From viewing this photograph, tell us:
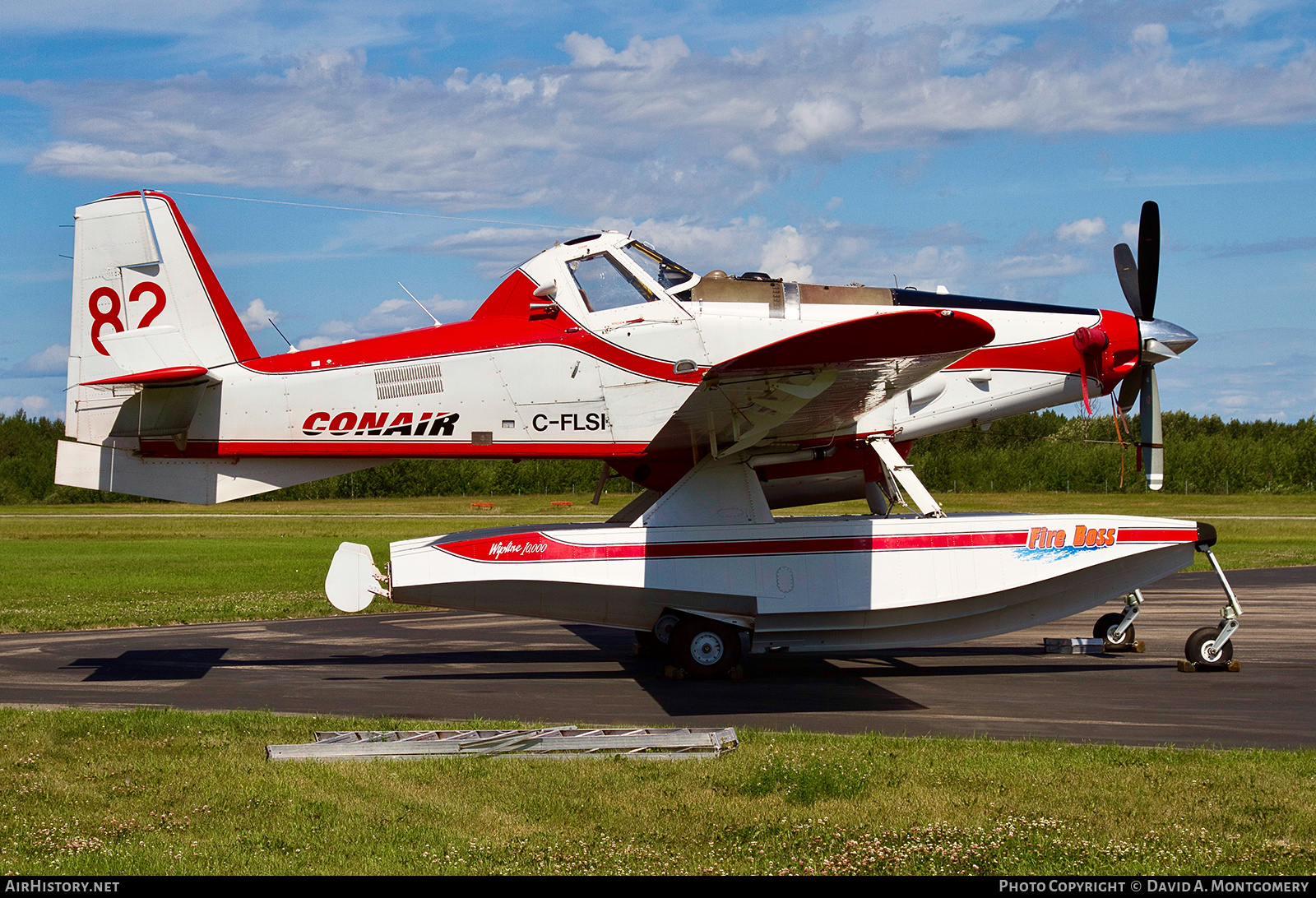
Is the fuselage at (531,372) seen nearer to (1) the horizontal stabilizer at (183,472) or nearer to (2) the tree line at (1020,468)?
(1) the horizontal stabilizer at (183,472)

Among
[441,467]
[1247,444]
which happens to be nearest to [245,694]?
[441,467]

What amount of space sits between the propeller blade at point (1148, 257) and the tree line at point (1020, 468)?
45.5 m

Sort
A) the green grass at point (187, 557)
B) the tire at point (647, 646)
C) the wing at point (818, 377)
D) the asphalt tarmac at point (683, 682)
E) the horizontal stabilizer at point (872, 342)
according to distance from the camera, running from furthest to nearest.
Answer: the green grass at point (187, 557)
the tire at point (647, 646)
the asphalt tarmac at point (683, 682)
the wing at point (818, 377)
the horizontal stabilizer at point (872, 342)

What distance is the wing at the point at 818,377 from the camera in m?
7.64

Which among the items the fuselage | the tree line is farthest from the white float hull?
the tree line

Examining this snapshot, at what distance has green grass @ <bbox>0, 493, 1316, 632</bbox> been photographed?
16.7 m

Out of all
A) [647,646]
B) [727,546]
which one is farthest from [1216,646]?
[647,646]

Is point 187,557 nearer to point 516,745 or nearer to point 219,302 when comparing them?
point 219,302

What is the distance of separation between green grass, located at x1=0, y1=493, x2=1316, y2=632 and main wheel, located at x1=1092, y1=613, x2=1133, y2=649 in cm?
1100

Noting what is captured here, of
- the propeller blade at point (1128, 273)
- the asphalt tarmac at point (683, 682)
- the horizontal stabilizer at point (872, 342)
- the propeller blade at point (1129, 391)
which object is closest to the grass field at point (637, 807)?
the asphalt tarmac at point (683, 682)

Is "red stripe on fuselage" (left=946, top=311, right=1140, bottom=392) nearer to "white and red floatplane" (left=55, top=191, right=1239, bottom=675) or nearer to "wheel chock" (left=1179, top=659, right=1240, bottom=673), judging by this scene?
"white and red floatplane" (left=55, top=191, right=1239, bottom=675)

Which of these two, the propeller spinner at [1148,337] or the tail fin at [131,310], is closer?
the tail fin at [131,310]

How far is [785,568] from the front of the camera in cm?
1039

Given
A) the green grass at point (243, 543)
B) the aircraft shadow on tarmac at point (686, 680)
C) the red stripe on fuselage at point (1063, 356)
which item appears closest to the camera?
the aircraft shadow on tarmac at point (686, 680)
